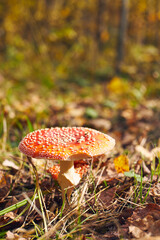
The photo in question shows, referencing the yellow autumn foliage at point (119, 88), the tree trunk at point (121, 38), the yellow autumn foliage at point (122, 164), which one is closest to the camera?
the yellow autumn foliage at point (122, 164)

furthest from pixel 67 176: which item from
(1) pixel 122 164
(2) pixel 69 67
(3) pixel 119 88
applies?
(2) pixel 69 67

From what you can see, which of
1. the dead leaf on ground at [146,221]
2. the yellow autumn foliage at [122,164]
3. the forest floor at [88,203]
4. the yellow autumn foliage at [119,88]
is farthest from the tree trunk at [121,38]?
the dead leaf on ground at [146,221]

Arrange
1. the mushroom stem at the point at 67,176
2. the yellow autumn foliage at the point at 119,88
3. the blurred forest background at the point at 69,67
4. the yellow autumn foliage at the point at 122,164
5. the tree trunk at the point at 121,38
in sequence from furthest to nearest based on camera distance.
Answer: the tree trunk at the point at 121,38, the yellow autumn foliage at the point at 119,88, the blurred forest background at the point at 69,67, the yellow autumn foliage at the point at 122,164, the mushroom stem at the point at 67,176

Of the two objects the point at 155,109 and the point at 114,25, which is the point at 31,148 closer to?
the point at 155,109

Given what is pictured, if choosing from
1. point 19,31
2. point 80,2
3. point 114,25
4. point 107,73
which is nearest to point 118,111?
point 107,73

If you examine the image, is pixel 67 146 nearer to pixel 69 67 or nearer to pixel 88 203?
pixel 88 203

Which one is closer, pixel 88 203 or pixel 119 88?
pixel 88 203

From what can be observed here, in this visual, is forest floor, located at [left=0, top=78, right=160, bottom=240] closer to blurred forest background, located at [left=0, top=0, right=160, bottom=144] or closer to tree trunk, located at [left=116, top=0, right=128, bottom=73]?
blurred forest background, located at [left=0, top=0, right=160, bottom=144]

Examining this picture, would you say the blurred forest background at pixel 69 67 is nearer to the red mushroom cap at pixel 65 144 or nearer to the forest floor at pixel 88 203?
the forest floor at pixel 88 203
